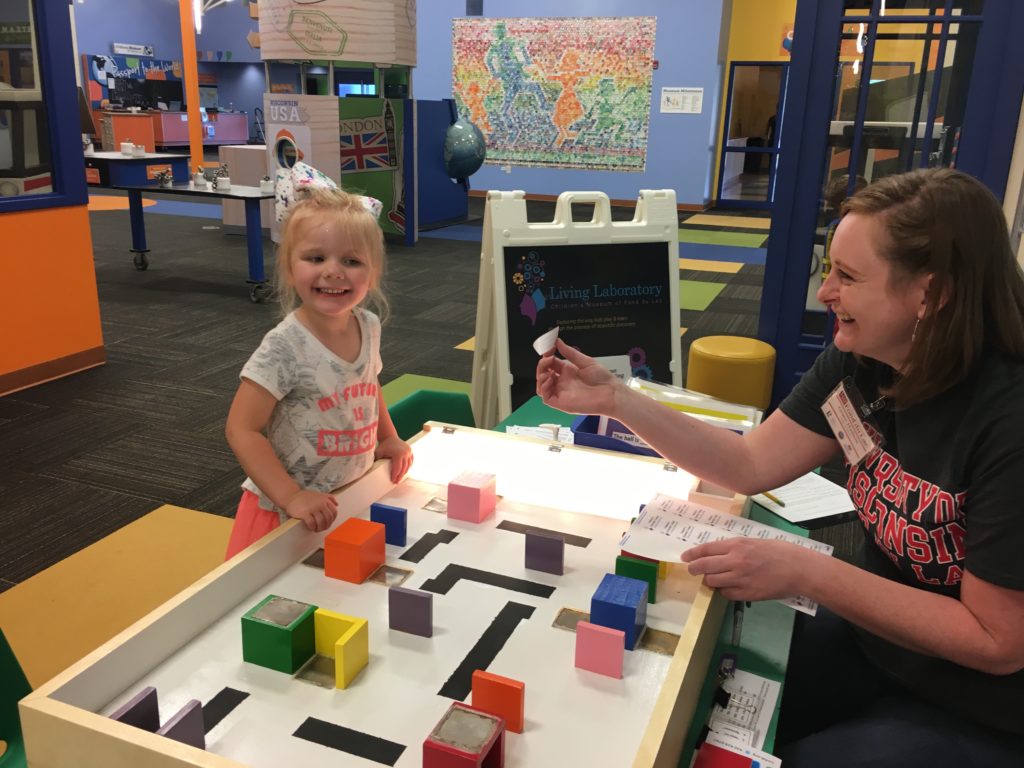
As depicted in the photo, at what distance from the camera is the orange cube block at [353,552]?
123 centimetres

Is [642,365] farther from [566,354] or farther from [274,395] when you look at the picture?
[274,395]

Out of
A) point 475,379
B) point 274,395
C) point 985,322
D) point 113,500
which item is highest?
point 985,322

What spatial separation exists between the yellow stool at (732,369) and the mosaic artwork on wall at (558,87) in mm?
7985

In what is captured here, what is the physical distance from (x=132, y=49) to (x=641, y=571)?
747 inches

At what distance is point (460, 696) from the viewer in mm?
1011

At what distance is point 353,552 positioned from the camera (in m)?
1.22

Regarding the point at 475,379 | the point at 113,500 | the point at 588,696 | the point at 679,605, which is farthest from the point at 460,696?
the point at 113,500

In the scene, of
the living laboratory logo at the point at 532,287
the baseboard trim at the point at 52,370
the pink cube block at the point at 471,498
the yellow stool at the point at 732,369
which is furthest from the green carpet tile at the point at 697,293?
the pink cube block at the point at 471,498

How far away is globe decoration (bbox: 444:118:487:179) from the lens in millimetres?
8703

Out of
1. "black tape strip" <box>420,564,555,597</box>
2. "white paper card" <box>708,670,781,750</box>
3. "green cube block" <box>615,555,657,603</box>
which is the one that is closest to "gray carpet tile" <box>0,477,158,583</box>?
"black tape strip" <box>420,564,555,597</box>

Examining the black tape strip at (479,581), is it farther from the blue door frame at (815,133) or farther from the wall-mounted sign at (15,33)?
the wall-mounted sign at (15,33)

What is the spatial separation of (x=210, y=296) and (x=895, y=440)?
5.59m

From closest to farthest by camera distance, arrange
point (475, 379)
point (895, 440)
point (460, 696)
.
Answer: point (460, 696), point (895, 440), point (475, 379)

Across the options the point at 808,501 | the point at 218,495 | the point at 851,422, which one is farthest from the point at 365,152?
the point at 851,422
